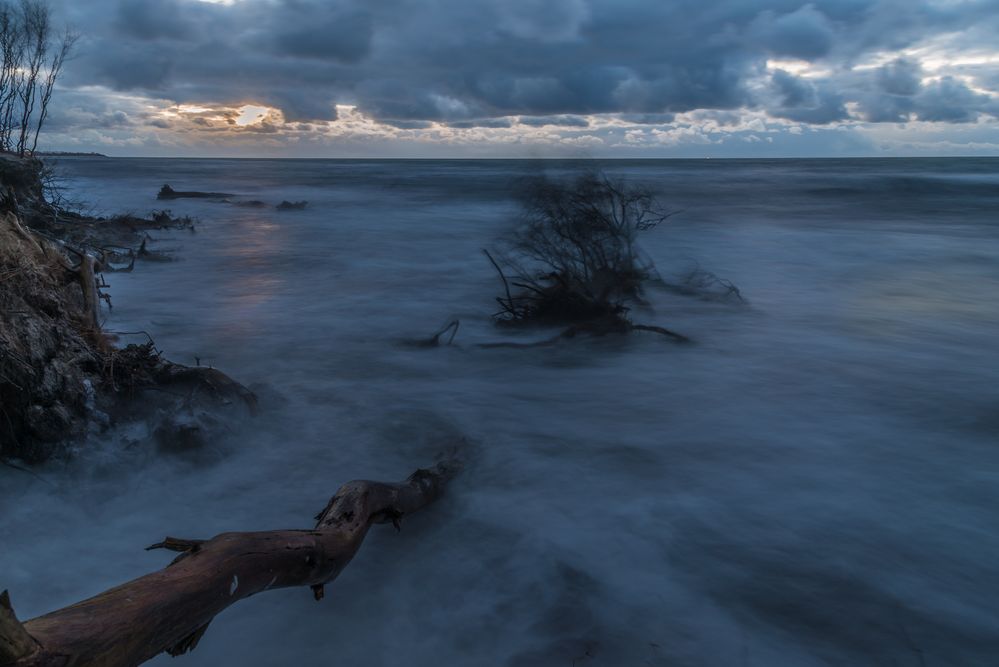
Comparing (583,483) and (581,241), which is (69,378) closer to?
(583,483)

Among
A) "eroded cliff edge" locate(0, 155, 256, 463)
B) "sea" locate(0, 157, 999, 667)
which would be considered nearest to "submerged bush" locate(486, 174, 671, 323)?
"sea" locate(0, 157, 999, 667)

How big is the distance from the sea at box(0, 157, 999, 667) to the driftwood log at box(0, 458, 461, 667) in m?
0.66

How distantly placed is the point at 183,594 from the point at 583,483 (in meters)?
3.24

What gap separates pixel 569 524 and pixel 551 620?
2.96 ft

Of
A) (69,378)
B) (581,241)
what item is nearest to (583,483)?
(69,378)

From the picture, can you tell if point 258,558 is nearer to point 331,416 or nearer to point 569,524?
point 569,524

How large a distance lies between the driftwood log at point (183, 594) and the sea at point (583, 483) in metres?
0.66

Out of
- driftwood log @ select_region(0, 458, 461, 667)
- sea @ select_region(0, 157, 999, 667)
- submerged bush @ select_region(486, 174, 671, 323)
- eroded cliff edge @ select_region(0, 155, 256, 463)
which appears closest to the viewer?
driftwood log @ select_region(0, 458, 461, 667)

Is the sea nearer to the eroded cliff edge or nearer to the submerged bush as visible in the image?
the eroded cliff edge

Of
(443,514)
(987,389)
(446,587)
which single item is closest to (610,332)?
(987,389)

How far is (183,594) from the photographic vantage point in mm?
2002

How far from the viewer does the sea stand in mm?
3328

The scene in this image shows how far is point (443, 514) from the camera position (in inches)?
168

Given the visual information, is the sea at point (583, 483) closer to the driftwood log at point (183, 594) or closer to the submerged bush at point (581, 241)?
the submerged bush at point (581, 241)
